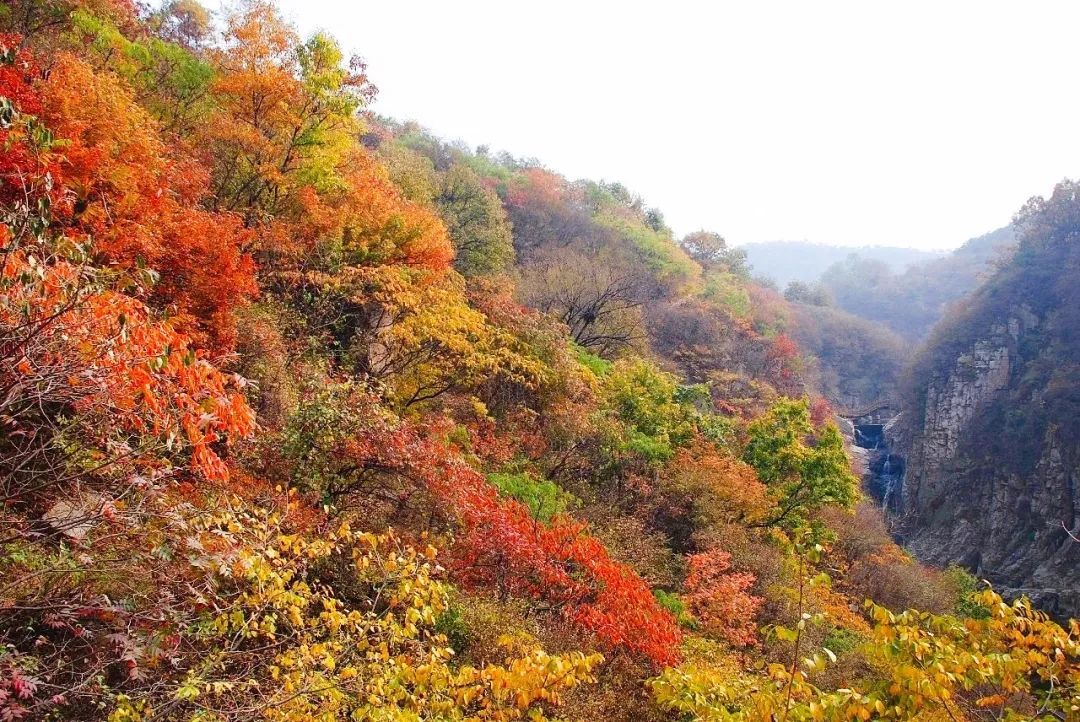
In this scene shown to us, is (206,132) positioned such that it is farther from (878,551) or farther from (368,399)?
(878,551)

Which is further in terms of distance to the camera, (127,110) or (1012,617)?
(127,110)

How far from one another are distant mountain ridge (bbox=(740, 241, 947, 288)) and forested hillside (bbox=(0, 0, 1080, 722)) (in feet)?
429

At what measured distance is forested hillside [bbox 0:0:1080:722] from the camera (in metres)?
4.16

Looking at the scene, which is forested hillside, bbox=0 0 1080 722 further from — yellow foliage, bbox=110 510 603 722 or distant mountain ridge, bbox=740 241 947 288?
distant mountain ridge, bbox=740 241 947 288

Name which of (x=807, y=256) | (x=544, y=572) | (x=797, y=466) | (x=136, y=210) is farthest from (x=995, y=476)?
(x=807, y=256)

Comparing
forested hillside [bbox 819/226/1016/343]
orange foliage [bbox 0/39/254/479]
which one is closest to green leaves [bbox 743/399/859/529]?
orange foliage [bbox 0/39/254/479]

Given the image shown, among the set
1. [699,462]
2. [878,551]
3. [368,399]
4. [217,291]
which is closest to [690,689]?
[368,399]

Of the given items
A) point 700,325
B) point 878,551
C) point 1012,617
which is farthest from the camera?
point 700,325

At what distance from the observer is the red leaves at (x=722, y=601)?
12625 mm

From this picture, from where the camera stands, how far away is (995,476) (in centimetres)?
4303

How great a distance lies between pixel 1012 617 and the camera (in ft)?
11.7

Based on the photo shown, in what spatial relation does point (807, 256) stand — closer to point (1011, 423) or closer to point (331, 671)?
point (1011, 423)

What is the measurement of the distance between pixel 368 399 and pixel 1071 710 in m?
8.64

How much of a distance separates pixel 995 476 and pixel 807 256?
13122 cm
